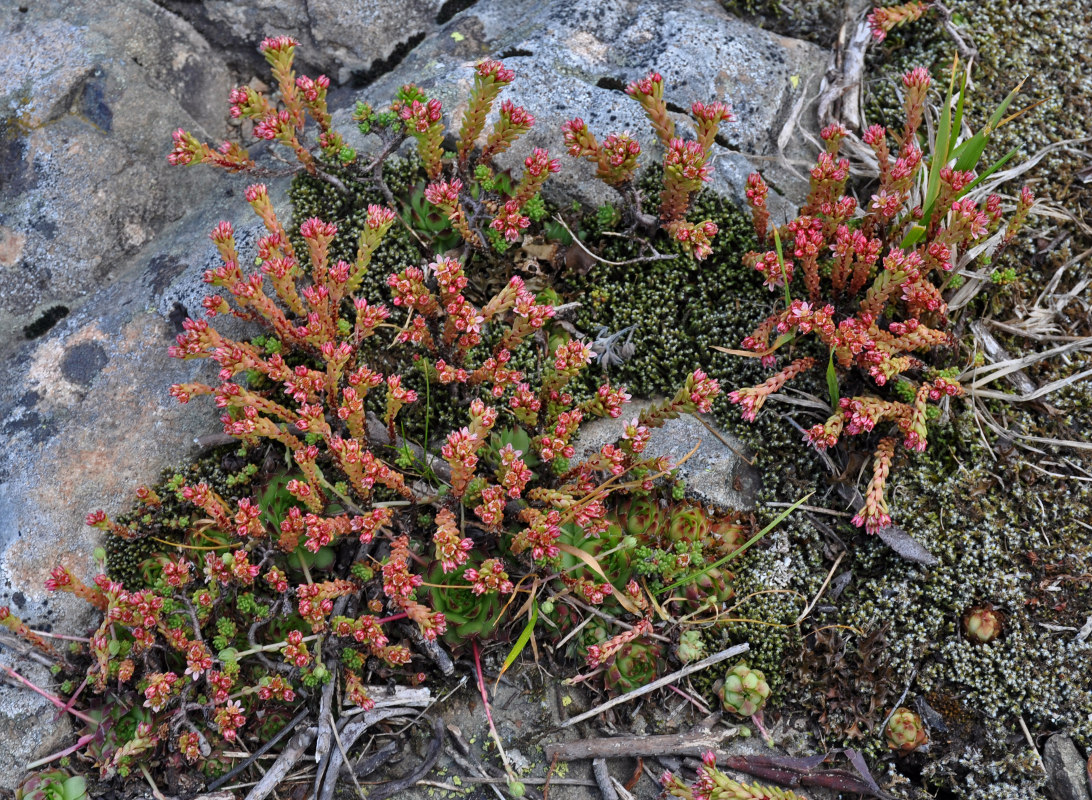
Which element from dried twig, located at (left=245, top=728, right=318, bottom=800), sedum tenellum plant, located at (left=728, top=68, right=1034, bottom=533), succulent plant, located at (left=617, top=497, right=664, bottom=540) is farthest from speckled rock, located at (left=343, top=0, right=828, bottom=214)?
dried twig, located at (left=245, top=728, right=318, bottom=800)

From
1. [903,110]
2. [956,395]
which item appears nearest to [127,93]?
[903,110]

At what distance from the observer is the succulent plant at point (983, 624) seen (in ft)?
13.2

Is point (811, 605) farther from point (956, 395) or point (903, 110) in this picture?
point (903, 110)

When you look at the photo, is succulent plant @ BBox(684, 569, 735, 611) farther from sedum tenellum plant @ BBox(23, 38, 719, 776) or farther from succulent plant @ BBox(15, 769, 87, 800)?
succulent plant @ BBox(15, 769, 87, 800)

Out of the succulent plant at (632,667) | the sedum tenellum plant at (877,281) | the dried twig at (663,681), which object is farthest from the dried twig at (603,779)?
the sedum tenellum plant at (877,281)

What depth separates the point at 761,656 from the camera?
408 cm

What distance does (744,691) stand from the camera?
3.94m

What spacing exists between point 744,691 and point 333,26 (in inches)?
205

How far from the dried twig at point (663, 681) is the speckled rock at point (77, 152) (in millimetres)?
4010

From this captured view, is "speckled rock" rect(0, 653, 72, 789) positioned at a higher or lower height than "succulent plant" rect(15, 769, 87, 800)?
higher

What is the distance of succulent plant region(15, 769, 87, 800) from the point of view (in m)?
3.64

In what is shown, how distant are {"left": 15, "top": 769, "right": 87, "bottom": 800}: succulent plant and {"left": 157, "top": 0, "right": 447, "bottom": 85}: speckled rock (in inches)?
184

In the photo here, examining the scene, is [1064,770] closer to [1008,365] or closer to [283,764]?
[1008,365]

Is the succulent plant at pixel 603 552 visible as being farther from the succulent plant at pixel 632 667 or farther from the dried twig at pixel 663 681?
the dried twig at pixel 663 681
